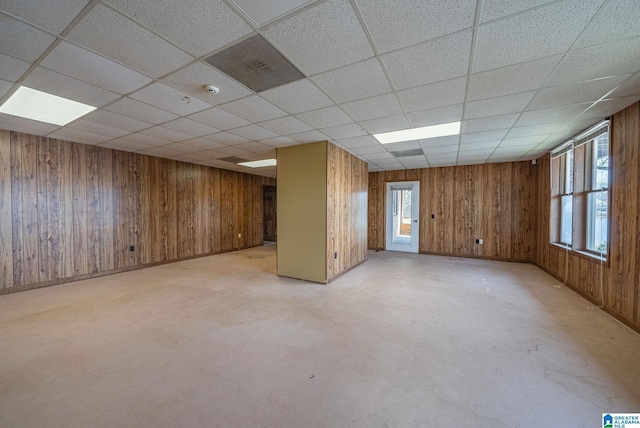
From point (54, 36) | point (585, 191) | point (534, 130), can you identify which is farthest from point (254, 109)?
point (585, 191)

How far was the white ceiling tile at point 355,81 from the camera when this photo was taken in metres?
2.02

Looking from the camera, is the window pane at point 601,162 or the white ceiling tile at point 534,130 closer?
the window pane at point 601,162

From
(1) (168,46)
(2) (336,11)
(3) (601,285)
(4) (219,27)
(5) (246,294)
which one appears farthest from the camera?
(5) (246,294)

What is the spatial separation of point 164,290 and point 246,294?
1.40 m

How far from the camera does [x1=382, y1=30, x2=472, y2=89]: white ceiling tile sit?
1.71 meters

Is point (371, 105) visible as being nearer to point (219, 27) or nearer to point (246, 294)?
point (219, 27)

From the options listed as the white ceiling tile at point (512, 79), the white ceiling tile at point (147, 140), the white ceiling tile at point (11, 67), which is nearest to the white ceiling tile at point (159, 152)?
the white ceiling tile at point (147, 140)

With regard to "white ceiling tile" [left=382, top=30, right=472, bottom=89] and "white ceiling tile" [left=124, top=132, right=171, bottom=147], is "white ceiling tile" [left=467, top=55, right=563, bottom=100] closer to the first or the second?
"white ceiling tile" [left=382, top=30, right=472, bottom=89]

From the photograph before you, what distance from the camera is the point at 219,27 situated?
5.19 ft

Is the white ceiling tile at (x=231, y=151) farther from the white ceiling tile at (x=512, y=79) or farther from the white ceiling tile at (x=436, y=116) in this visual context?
the white ceiling tile at (x=512, y=79)

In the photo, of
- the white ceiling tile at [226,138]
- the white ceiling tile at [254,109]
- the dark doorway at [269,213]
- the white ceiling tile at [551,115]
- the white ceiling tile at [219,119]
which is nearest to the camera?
the white ceiling tile at [254,109]

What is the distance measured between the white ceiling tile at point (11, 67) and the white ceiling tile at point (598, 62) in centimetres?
442

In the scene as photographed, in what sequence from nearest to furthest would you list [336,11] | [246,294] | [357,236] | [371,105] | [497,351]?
1. [336,11]
2. [497,351]
3. [371,105]
4. [246,294]
5. [357,236]

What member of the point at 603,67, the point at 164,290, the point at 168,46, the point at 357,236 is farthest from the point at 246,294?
the point at 603,67
